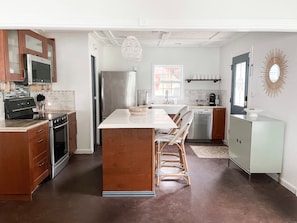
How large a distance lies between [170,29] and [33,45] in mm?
2546

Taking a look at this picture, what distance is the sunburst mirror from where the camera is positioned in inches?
136

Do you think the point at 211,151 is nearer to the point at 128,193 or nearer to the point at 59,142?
the point at 128,193

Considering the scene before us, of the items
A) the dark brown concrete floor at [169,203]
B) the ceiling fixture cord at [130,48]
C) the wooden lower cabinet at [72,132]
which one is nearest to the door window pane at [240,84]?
the dark brown concrete floor at [169,203]

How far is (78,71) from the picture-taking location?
4801 mm

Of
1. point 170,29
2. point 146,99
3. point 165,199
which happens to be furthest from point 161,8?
point 146,99

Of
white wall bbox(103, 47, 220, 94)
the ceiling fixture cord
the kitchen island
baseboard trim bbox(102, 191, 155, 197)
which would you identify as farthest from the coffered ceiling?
baseboard trim bbox(102, 191, 155, 197)

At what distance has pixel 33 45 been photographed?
3770 millimetres

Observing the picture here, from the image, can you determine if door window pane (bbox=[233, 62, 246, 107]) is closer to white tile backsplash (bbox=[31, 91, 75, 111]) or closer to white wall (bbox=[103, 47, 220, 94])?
white wall (bbox=[103, 47, 220, 94])

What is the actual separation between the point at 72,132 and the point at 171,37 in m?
2.78

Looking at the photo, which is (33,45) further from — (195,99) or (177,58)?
(195,99)

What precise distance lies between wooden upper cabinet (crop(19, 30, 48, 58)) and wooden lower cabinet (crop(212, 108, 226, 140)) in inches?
156

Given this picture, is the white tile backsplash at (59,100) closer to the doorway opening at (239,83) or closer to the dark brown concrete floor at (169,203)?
the dark brown concrete floor at (169,203)

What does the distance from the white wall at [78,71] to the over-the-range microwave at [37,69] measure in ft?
1.61

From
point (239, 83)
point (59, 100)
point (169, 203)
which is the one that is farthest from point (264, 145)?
point (59, 100)
